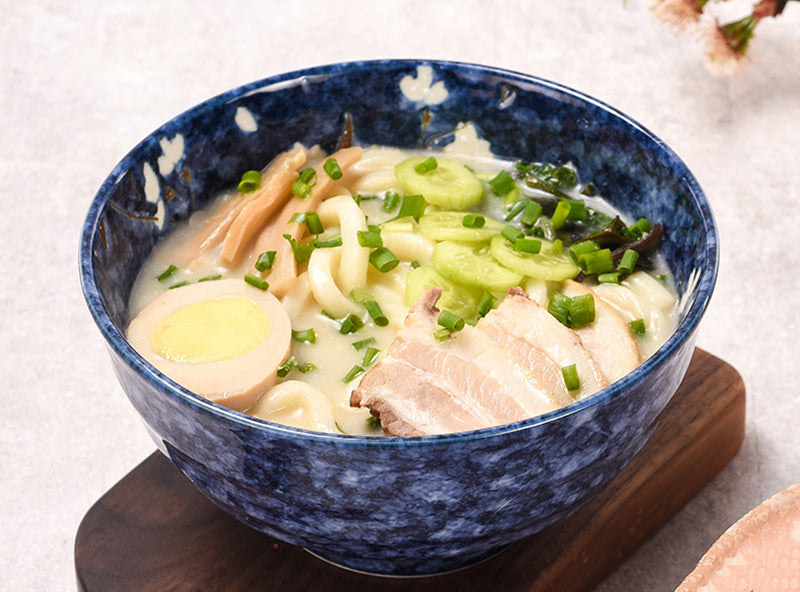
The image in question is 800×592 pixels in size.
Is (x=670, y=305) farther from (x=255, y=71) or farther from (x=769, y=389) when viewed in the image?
(x=255, y=71)

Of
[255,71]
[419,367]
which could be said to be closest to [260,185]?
[419,367]

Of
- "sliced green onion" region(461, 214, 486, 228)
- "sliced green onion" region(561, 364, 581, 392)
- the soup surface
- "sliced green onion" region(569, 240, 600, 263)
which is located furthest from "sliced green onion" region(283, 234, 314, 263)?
"sliced green onion" region(561, 364, 581, 392)

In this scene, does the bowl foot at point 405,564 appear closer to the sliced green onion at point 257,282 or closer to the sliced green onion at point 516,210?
the sliced green onion at point 257,282

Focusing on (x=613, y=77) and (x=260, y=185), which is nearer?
(x=260, y=185)

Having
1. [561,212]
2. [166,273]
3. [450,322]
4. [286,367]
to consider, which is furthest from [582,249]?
[166,273]

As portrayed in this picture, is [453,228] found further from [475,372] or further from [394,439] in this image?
[394,439]

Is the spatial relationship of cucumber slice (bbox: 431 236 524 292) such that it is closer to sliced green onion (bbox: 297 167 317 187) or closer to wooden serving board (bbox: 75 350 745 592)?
sliced green onion (bbox: 297 167 317 187)
